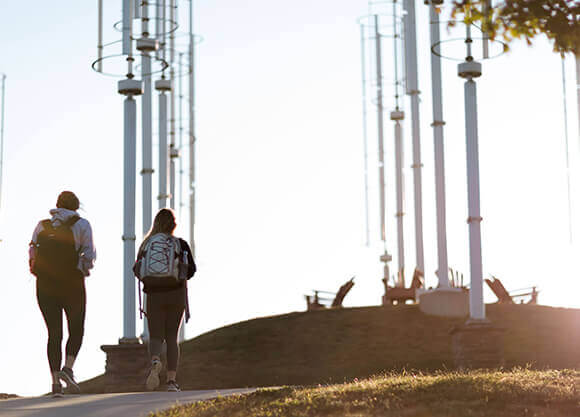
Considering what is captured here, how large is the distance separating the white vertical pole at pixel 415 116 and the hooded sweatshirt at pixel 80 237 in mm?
18476

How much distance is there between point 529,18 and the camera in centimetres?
975

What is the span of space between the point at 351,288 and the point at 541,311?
5861 mm

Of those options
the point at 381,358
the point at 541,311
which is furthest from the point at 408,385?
the point at 541,311

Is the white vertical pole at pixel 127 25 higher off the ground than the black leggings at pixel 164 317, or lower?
higher

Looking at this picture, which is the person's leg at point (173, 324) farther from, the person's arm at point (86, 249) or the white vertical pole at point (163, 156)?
the white vertical pole at point (163, 156)

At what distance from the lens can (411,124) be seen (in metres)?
28.6

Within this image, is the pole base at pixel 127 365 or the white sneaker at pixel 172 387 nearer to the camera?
the white sneaker at pixel 172 387

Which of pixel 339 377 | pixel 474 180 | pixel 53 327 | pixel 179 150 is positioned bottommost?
pixel 339 377

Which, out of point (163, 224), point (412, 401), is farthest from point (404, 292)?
point (412, 401)

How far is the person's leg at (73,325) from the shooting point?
10133 mm

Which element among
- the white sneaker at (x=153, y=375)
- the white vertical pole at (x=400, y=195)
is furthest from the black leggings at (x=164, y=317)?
the white vertical pole at (x=400, y=195)

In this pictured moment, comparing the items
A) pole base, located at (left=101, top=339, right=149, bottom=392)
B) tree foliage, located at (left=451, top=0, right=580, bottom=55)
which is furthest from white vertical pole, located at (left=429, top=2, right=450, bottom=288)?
tree foliage, located at (left=451, top=0, right=580, bottom=55)

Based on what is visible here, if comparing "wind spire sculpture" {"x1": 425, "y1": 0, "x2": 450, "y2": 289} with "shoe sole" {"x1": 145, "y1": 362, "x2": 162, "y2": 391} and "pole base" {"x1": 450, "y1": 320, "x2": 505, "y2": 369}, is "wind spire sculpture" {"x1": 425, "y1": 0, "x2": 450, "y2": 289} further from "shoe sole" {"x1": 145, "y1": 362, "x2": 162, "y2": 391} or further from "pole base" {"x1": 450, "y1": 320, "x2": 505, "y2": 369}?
"shoe sole" {"x1": 145, "y1": 362, "x2": 162, "y2": 391}

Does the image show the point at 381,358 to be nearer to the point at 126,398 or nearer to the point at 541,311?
the point at 541,311
